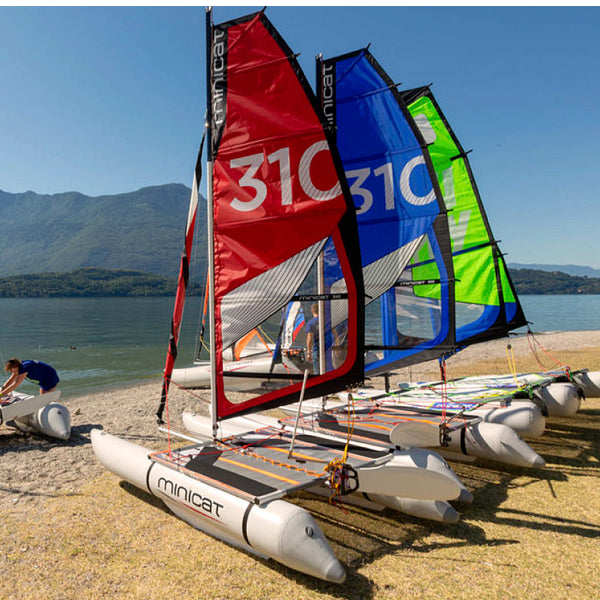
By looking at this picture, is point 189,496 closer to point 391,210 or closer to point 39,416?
point 39,416

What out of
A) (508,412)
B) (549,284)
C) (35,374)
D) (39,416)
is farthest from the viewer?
(549,284)

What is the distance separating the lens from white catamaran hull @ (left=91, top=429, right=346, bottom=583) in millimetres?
3904

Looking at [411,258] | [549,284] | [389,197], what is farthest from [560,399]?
[549,284]

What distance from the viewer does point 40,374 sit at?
961cm

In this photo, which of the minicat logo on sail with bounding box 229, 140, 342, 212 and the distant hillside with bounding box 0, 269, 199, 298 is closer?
the minicat logo on sail with bounding box 229, 140, 342, 212

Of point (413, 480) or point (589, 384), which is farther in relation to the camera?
point (589, 384)

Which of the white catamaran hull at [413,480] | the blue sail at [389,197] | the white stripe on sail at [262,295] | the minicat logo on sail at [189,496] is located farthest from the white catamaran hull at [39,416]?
the white catamaran hull at [413,480]

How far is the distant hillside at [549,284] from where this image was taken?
16650cm

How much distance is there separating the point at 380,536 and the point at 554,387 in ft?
18.6

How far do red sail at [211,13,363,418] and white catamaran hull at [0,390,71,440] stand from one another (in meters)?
4.73

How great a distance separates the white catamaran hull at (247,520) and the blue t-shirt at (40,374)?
4.92 m

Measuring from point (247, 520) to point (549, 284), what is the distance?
19053cm

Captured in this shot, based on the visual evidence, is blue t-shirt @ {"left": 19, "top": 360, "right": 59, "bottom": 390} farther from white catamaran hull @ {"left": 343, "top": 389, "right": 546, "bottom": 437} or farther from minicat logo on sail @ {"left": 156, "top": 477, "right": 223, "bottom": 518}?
white catamaran hull @ {"left": 343, "top": 389, "right": 546, "bottom": 437}

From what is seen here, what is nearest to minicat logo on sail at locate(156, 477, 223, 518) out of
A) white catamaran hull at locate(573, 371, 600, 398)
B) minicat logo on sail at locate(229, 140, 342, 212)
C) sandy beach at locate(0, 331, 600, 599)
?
sandy beach at locate(0, 331, 600, 599)
